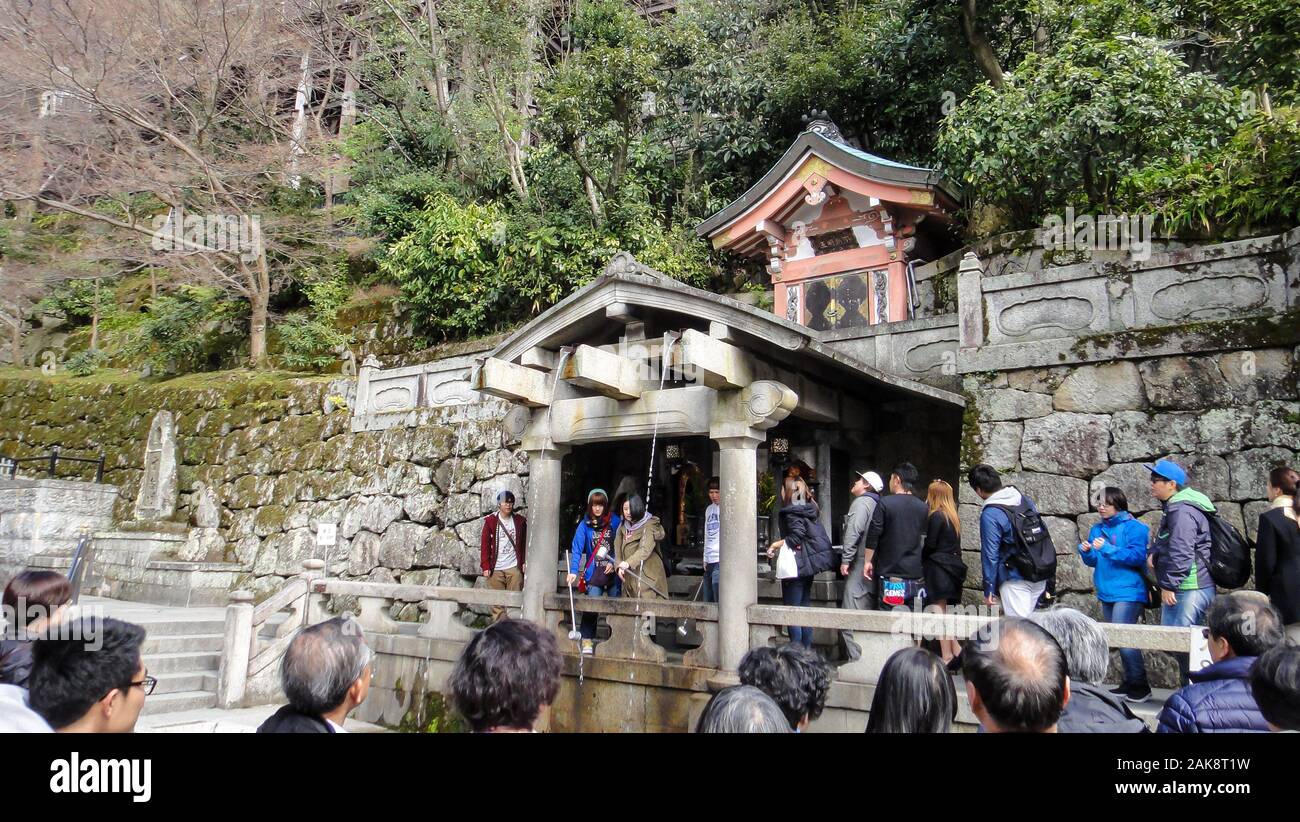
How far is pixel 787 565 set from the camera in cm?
730

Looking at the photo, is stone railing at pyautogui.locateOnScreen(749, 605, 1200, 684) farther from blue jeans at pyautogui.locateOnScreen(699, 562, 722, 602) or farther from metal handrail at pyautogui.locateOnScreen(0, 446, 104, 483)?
metal handrail at pyautogui.locateOnScreen(0, 446, 104, 483)

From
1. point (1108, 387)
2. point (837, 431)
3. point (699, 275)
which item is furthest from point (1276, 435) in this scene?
point (699, 275)

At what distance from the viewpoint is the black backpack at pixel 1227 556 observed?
18.0ft

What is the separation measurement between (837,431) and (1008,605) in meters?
3.56

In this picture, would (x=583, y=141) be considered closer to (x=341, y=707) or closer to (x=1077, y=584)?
(x=1077, y=584)

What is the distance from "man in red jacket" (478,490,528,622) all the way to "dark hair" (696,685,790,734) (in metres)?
7.11

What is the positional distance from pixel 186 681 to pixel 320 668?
8.08 metres

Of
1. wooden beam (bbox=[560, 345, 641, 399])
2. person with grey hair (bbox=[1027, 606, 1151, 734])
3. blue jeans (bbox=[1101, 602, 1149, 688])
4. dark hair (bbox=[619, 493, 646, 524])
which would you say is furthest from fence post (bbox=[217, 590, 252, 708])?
blue jeans (bbox=[1101, 602, 1149, 688])

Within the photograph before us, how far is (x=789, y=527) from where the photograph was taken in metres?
7.40

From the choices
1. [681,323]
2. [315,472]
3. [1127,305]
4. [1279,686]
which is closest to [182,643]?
[315,472]

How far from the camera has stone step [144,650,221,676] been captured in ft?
30.3

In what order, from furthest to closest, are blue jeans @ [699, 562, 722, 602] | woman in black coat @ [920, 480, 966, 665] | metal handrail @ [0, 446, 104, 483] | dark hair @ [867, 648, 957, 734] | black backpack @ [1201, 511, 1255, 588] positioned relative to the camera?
metal handrail @ [0, 446, 104, 483], blue jeans @ [699, 562, 722, 602], woman in black coat @ [920, 480, 966, 665], black backpack @ [1201, 511, 1255, 588], dark hair @ [867, 648, 957, 734]

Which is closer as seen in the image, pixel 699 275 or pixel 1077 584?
pixel 1077 584
